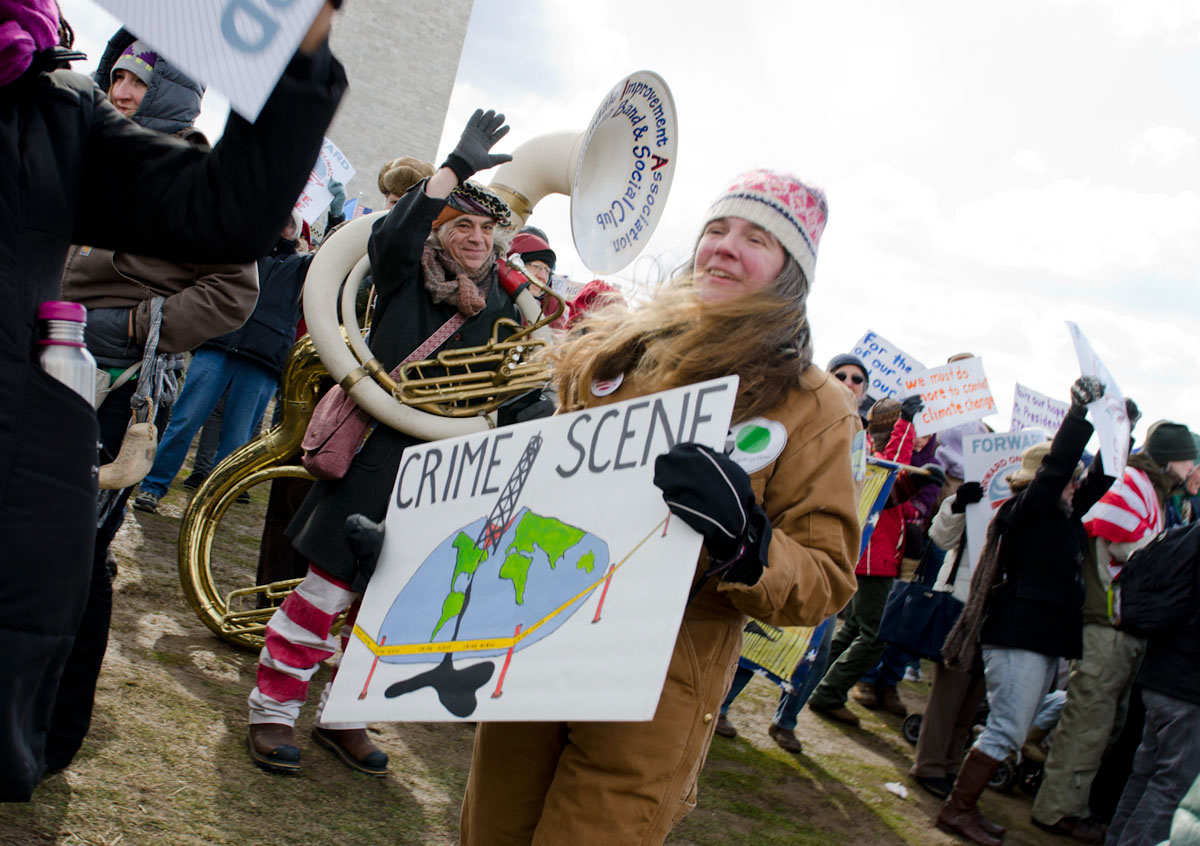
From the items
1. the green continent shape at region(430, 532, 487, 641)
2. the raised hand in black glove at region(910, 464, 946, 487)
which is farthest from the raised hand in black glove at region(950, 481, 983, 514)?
the green continent shape at region(430, 532, 487, 641)

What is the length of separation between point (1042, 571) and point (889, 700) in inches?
110

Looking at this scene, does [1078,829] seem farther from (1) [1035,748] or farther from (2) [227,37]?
(2) [227,37]

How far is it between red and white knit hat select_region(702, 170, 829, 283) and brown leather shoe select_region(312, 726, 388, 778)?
7.58 ft

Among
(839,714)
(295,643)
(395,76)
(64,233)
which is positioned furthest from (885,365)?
(395,76)

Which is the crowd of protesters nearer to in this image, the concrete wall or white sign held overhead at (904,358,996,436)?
white sign held overhead at (904,358,996,436)

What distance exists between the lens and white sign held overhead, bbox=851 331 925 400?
7.87 meters

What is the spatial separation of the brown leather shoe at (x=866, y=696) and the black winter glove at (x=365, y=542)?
5737mm

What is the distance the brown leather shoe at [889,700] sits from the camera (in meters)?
7.23

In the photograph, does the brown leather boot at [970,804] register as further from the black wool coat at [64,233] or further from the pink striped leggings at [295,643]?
the black wool coat at [64,233]

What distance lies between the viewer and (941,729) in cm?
560

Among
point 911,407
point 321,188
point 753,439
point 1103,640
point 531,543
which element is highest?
point 321,188

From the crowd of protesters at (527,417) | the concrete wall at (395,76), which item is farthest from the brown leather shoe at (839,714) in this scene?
the concrete wall at (395,76)

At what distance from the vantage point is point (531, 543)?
6.07 ft

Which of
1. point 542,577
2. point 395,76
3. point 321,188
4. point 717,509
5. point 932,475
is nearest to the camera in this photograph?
point 717,509
